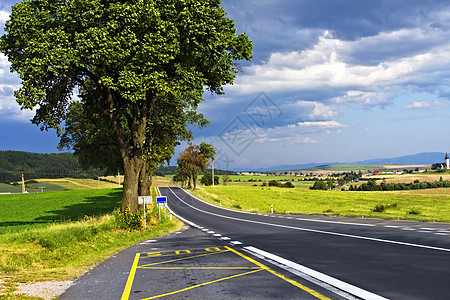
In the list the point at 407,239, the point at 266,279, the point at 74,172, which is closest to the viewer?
the point at 266,279

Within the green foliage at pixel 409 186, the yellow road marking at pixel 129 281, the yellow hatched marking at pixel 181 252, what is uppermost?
the yellow road marking at pixel 129 281

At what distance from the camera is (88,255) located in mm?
11508

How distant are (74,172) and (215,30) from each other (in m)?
197

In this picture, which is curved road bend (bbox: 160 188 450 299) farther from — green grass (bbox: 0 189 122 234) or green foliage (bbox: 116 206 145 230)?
green grass (bbox: 0 189 122 234)

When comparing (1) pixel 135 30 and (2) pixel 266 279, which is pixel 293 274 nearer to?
(2) pixel 266 279

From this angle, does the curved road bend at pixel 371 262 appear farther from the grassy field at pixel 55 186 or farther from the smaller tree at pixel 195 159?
the grassy field at pixel 55 186

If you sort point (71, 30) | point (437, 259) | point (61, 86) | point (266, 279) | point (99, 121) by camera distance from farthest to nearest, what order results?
point (99, 121), point (61, 86), point (71, 30), point (437, 259), point (266, 279)

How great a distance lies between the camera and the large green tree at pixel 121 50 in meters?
15.3

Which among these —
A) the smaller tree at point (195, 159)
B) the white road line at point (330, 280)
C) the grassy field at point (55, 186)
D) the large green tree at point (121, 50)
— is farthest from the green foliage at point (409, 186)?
the white road line at point (330, 280)

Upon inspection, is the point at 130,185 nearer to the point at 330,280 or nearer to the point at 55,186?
the point at 330,280

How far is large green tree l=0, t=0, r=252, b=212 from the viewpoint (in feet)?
50.3

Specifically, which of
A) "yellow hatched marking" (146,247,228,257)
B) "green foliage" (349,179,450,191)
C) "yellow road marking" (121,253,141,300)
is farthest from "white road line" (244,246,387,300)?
"green foliage" (349,179,450,191)

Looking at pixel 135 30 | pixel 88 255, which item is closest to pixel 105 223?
pixel 88 255

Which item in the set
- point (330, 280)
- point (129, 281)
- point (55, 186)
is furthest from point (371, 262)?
point (55, 186)
